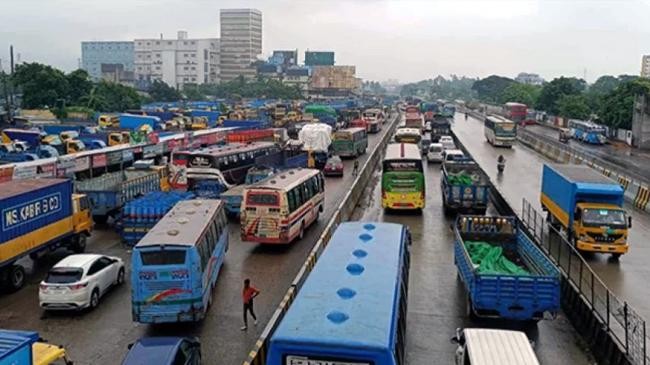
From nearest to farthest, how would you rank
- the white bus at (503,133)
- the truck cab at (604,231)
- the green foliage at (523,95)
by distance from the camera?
1. the truck cab at (604,231)
2. the white bus at (503,133)
3. the green foliage at (523,95)

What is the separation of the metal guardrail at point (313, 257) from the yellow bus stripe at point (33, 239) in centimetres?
726

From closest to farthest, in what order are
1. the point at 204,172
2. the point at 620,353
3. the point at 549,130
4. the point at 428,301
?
the point at 620,353
the point at 428,301
the point at 204,172
the point at 549,130

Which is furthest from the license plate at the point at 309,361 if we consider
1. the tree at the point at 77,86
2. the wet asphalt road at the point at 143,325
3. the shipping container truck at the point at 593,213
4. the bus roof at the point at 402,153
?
the tree at the point at 77,86

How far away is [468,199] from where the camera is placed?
25.3 metres

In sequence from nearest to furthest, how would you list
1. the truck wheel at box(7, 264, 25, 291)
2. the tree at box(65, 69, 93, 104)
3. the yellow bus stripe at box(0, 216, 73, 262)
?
the yellow bus stripe at box(0, 216, 73, 262) → the truck wheel at box(7, 264, 25, 291) → the tree at box(65, 69, 93, 104)

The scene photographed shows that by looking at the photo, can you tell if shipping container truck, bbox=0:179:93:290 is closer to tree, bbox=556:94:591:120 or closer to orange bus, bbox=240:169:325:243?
orange bus, bbox=240:169:325:243

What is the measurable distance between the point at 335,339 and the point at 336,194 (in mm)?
24548

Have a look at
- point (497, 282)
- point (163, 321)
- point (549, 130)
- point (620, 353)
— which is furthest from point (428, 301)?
point (549, 130)

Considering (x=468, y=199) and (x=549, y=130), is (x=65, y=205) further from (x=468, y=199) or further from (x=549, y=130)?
(x=549, y=130)

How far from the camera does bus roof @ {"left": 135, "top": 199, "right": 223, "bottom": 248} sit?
1356 centimetres

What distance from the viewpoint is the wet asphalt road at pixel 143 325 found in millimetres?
12744

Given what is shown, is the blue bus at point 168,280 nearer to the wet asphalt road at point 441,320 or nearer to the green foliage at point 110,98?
the wet asphalt road at point 441,320

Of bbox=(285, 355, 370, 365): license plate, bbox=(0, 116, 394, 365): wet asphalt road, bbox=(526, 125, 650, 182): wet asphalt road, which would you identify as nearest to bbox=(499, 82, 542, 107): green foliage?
bbox=(526, 125, 650, 182): wet asphalt road

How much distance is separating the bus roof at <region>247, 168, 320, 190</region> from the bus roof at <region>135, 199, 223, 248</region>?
2.01m
